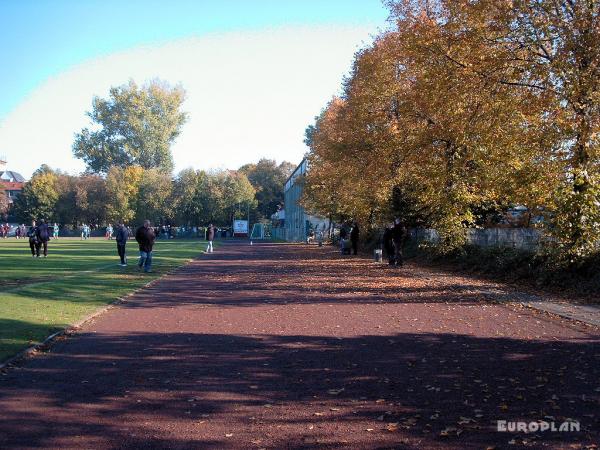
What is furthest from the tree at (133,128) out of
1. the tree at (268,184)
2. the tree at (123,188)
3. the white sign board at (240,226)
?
the tree at (268,184)

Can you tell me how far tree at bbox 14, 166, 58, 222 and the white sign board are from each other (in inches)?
1085

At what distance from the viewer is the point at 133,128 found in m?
78.6

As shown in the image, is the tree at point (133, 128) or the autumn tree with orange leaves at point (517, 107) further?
the tree at point (133, 128)

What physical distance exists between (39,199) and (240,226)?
100 ft

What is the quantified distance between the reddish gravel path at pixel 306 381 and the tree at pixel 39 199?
279ft

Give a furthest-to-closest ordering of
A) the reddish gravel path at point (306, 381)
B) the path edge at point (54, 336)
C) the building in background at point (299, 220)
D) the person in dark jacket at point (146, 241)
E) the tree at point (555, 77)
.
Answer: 1. the building in background at point (299, 220)
2. the person in dark jacket at point (146, 241)
3. the tree at point (555, 77)
4. the path edge at point (54, 336)
5. the reddish gravel path at point (306, 381)

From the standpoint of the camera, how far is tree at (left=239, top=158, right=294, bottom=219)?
4486 inches

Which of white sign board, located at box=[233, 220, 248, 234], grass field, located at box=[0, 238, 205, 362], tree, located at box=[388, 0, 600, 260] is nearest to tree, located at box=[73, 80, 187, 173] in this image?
white sign board, located at box=[233, 220, 248, 234]

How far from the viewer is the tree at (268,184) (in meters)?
114

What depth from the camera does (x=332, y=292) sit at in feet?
52.1

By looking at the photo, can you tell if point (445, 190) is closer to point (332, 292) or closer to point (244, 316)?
point (332, 292)

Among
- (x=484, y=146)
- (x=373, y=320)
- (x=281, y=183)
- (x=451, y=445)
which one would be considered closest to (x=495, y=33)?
(x=484, y=146)

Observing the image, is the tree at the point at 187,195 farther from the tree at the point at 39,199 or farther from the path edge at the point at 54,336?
the path edge at the point at 54,336

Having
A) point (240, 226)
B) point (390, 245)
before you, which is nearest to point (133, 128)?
point (240, 226)
